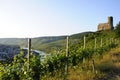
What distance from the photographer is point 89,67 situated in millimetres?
17891

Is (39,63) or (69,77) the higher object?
(39,63)

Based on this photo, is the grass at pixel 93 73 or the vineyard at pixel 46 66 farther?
the grass at pixel 93 73

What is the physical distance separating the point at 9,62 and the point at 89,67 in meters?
8.43

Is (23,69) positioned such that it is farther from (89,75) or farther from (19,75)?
(89,75)

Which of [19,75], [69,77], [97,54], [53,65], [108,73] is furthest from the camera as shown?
[97,54]

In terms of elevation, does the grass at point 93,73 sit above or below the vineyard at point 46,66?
below

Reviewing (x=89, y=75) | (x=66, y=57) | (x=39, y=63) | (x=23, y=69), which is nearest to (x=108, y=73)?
(x=89, y=75)

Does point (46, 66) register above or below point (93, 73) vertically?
above

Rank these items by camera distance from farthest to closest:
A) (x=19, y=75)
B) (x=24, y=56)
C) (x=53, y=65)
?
(x=53, y=65) < (x=24, y=56) < (x=19, y=75)

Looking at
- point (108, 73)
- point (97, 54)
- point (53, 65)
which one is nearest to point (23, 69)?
point (53, 65)

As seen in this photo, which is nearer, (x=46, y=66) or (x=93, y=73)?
(x=46, y=66)

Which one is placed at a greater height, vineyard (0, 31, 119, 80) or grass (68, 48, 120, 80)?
vineyard (0, 31, 119, 80)

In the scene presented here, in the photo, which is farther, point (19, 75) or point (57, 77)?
point (57, 77)

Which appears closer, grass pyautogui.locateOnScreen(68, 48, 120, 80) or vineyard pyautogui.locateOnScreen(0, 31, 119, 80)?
vineyard pyautogui.locateOnScreen(0, 31, 119, 80)
